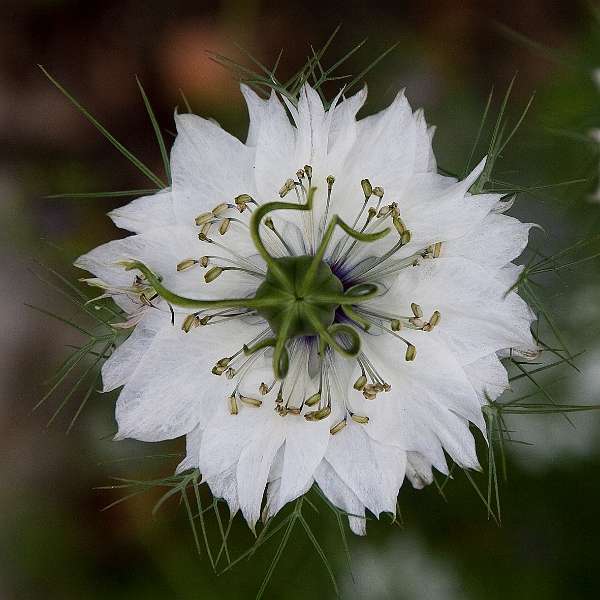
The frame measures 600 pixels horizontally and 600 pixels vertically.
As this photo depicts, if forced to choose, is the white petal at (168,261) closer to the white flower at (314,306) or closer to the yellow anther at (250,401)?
the white flower at (314,306)

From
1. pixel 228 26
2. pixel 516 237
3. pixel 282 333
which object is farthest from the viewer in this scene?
pixel 228 26

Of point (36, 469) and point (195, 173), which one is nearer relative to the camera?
point (195, 173)

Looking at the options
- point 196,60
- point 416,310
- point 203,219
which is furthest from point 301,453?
point 196,60

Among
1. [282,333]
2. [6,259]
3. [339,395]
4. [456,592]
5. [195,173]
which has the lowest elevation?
[456,592]

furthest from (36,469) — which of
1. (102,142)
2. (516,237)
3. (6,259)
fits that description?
(516,237)

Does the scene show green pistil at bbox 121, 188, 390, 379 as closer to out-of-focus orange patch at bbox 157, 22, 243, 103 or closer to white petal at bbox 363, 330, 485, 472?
white petal at bbox 363, 330, 485, 472

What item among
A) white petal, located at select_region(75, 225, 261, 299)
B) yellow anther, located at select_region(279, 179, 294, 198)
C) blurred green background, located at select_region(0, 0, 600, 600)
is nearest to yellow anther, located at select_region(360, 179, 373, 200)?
yellow anther, located at select_region(279, 179, 294, 198)

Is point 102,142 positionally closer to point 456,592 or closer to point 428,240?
point 428,240
